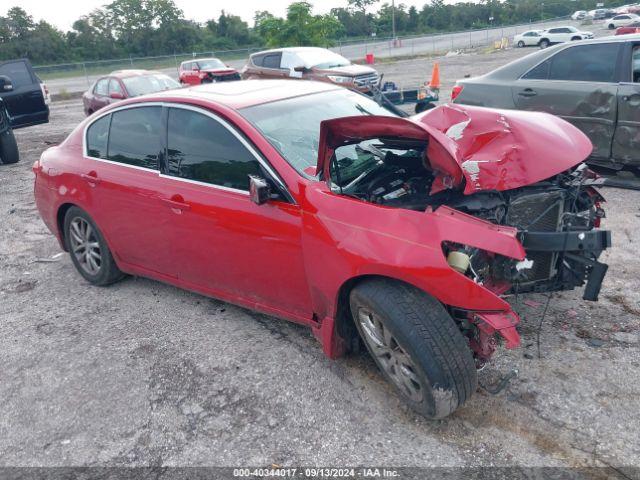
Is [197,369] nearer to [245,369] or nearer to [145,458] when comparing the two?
[245,369]

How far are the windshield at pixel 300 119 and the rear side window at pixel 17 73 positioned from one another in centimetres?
906

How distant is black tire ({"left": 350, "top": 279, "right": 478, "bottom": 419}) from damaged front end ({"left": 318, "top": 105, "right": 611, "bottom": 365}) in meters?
0.17

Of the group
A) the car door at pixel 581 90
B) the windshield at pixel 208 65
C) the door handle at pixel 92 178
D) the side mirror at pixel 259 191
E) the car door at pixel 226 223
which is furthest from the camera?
the windshield at pixel 208 65

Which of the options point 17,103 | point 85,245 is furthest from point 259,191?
point 17,103

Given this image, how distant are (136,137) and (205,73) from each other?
16110 mm

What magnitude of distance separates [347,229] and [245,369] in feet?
3.98

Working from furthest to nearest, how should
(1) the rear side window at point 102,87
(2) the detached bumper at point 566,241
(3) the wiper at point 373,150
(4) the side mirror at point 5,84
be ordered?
1. (1) the rear side window at point 102,87
2. (4) the side mirror at point 5,84
3. (3) the wiper at point 373,150
4. (2) the detached bumper at point 566,241

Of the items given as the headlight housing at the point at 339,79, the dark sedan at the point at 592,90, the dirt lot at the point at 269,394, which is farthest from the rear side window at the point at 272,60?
the dirt lot at the point at 269,394

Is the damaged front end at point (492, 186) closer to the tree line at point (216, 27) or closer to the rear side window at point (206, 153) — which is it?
the rear side window at point (206, 153)

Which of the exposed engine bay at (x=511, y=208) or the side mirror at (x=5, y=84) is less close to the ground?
Result: the side mirror at (x=5, y=84)

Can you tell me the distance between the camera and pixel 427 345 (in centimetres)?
276

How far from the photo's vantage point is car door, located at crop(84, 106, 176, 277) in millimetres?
4121

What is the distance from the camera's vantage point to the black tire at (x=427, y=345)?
9.07ft

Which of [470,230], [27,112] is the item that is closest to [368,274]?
[470,230]
